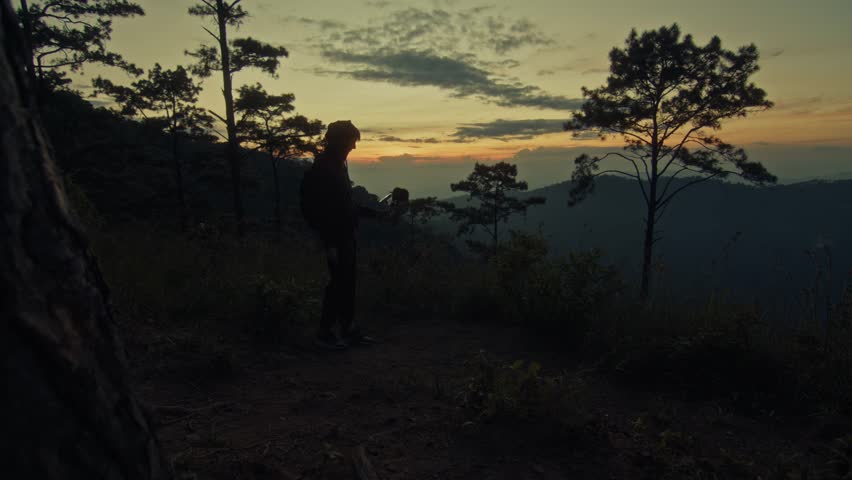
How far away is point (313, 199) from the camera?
4.65 m

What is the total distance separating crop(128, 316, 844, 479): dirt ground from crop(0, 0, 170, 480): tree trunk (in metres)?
1.13

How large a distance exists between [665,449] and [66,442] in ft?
8.72

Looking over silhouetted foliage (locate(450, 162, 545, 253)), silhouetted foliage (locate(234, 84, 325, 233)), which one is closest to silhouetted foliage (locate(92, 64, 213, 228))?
silhouetted foliage (locate(234, 84, 325, 233))

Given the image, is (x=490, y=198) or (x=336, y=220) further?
(x=490, y=198)

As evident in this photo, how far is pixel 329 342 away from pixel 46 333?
3.92 metres

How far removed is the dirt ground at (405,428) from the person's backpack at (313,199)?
1384 millimetres

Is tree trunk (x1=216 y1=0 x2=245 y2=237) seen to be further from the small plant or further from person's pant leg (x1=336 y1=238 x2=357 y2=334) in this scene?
the small plant

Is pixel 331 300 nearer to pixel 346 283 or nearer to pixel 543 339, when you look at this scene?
pixel 346 283

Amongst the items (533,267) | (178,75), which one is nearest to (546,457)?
(533,267)

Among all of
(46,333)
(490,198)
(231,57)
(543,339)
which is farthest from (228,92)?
(490,198)

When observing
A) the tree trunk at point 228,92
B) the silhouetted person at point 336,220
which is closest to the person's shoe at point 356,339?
the silhouetted person at point 336,220

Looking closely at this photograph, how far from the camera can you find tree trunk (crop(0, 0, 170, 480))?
2.63ft

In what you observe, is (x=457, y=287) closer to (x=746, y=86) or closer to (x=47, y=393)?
(x=47, y=393)

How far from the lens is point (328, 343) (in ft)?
15.2
